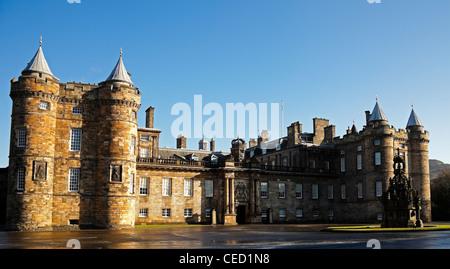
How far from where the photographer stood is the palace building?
34906mm

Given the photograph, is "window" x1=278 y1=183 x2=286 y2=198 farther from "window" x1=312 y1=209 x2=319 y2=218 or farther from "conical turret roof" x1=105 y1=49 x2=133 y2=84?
"conical turret roof" x1=105 y1=49 x2=133 y2=84

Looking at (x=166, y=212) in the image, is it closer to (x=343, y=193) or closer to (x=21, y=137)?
(x=21, y=137)

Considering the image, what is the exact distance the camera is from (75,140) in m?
37.1

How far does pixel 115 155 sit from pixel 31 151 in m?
6.64

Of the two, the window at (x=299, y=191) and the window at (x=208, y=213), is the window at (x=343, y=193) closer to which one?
the window at (x=299, y=191)

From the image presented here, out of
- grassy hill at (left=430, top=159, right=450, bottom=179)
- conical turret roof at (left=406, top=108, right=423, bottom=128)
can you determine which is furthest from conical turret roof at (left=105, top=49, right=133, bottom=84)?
grassy hill at (left=430, top=159, right=450, bottom=179)

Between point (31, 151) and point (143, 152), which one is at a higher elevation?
point (143, 152)

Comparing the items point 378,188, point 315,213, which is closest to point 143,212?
point 315,213

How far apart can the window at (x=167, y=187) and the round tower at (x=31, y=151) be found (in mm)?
13397

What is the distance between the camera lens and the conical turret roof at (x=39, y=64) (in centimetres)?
3606

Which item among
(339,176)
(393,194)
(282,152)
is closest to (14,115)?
(393,194)

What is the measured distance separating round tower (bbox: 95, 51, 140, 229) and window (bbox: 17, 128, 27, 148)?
5.82 metres
